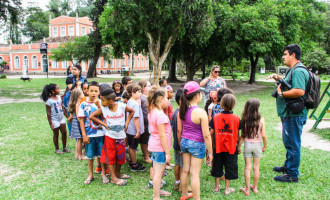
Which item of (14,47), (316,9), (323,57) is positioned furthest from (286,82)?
(14,47)

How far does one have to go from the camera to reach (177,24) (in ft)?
44.5

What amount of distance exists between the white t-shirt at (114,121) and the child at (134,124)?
0.34 meters

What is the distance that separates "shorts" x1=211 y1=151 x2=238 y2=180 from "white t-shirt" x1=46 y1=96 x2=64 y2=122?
334 cm

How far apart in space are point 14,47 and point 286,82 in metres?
58.3

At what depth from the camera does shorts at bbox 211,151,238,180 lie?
3.44 meters

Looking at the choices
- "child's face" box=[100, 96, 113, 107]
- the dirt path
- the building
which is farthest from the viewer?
the building

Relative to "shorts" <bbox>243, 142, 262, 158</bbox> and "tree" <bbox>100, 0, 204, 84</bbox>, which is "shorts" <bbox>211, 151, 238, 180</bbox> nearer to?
"shorts" <bbox>243, 142, 262, 158</bbox>

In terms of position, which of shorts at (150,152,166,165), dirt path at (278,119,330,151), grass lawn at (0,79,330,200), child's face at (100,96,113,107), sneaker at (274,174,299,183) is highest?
child's face at (100,96,113,107)

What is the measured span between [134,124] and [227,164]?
1.64m

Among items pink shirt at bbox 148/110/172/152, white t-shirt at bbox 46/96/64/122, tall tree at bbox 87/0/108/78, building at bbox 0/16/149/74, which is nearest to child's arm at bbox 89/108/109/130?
pink shirt at bbox 148/110/172/152

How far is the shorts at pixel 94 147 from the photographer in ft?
12.9

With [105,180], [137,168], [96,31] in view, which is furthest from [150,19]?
[96,31]

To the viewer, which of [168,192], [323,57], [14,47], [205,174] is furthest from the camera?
[14,47]

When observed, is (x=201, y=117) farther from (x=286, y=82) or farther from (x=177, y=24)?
(x=177, y=24)
